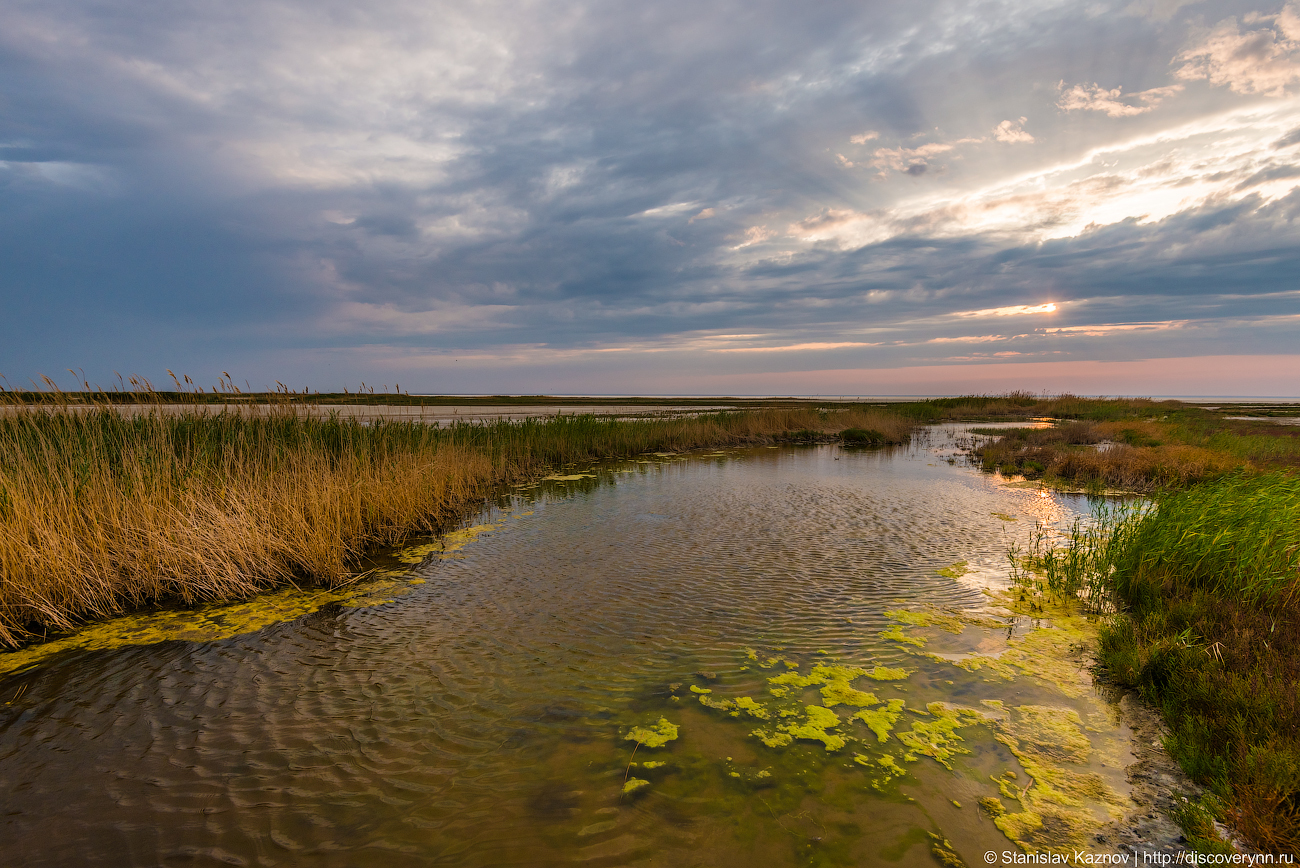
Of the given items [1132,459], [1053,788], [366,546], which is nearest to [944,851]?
[1053,788]

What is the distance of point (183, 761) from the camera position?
3.80 metres

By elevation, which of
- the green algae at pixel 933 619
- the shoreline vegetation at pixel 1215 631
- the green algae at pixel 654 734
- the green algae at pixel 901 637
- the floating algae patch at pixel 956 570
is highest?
the shoreline vegetation at pixel 1215 631

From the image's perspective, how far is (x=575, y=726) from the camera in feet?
13.7

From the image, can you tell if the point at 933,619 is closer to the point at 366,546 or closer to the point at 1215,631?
the point at 1215,631

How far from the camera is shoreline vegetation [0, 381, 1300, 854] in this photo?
3515 millimetres

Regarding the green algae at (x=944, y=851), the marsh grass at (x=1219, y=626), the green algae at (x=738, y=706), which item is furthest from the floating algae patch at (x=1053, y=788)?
Result: the green algae at (x=738, y=706)

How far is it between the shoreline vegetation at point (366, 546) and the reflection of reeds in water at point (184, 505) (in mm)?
29

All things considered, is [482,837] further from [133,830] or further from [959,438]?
[959,438]

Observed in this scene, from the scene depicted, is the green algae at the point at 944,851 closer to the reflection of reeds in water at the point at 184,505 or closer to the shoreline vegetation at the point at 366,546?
the shoreline vegetation at the point at 366,546

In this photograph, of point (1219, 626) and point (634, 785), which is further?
point (1219, 626)

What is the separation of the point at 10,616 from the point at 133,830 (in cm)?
439

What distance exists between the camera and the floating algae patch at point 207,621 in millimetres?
5492

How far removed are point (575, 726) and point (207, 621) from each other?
517 cm

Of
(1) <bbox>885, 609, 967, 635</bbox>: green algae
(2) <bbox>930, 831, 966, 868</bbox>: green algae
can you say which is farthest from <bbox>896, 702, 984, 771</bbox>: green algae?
(1) <bbox>885, 609, 967, 635</bbox>: green algae
